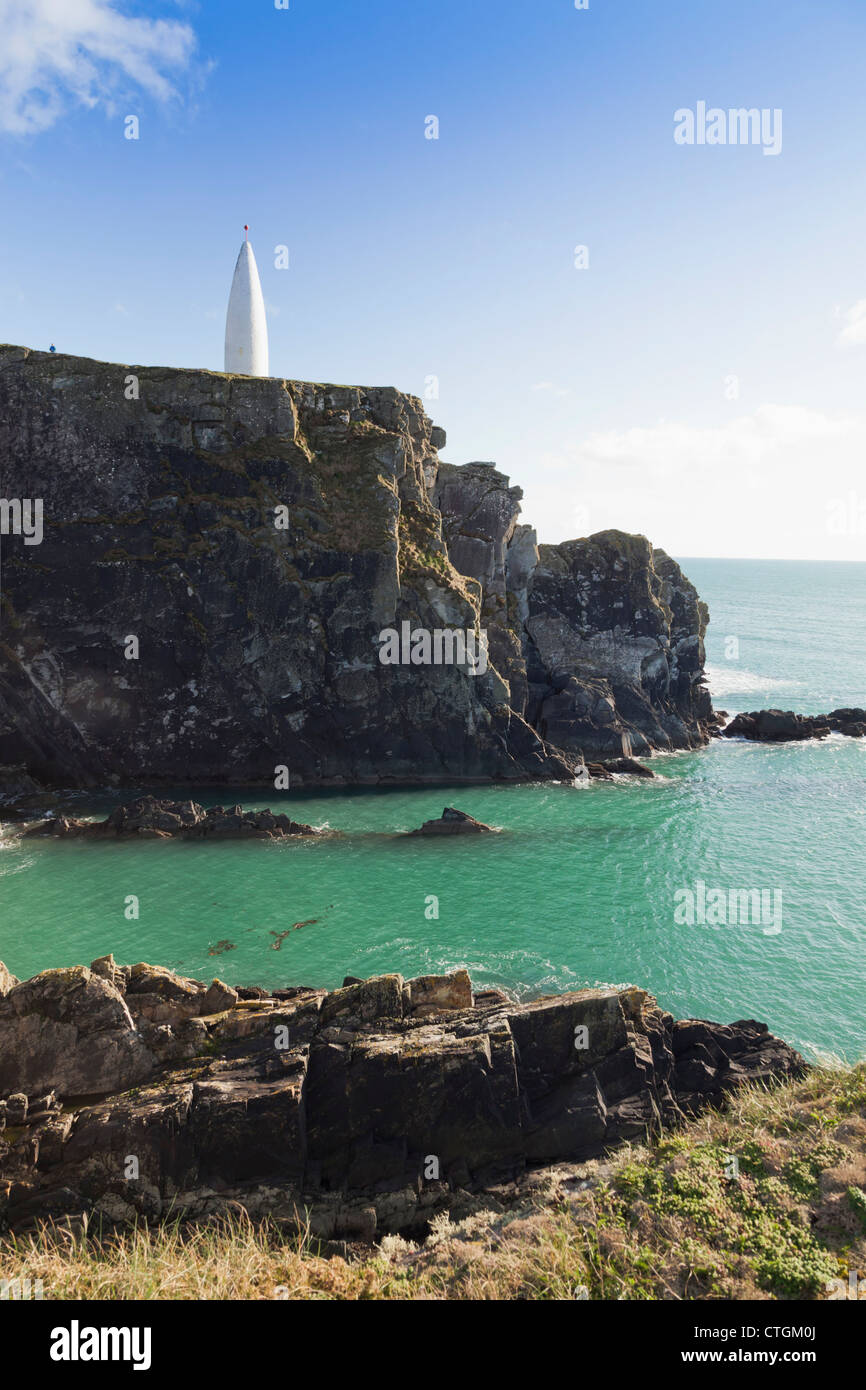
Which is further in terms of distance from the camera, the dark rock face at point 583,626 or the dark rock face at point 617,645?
the dark rock face at point 617,645

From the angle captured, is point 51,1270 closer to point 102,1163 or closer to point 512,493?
point 102,1163

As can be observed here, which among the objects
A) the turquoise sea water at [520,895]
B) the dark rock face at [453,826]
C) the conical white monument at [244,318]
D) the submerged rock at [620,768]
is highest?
the conical white monument at [244,318]

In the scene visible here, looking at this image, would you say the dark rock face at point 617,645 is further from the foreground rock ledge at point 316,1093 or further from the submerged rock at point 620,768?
the foreground rock ledge at point 316,1093

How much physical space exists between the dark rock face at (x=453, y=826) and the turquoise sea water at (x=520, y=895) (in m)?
1.07

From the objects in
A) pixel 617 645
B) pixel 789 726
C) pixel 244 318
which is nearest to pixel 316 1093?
pixel 617 645

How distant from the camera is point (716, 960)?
91.8 feet

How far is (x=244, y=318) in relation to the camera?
6662 centimetres

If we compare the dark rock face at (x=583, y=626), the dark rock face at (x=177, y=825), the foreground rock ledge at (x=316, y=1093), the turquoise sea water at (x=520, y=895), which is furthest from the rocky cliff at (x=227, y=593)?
the foreground rock ledge at (x=316, y=1093)

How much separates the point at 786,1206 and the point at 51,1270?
9495 mm

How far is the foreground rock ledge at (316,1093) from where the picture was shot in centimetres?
1518

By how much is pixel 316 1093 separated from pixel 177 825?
26.9m

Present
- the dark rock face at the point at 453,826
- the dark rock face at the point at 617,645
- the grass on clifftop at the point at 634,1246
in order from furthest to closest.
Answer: the dark rock face at the point at 617,645 < the dark rock face at the point at 453,826 < the grass on clifftop at the point at 634,1246

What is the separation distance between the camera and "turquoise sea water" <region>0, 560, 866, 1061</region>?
2673 centimetres

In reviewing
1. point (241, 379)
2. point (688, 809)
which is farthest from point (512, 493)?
point (688, 809)
